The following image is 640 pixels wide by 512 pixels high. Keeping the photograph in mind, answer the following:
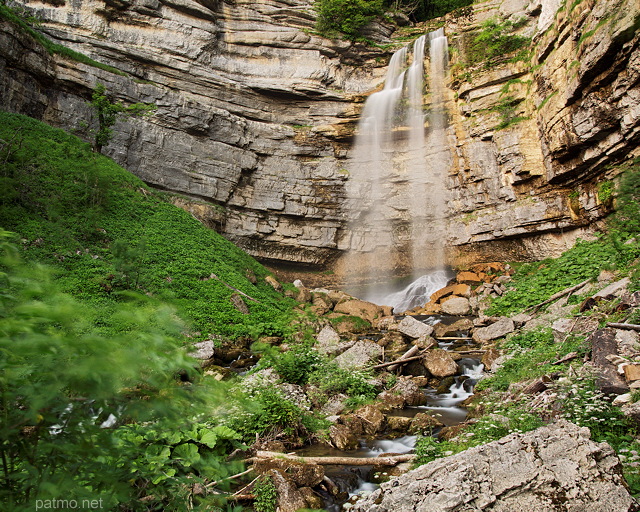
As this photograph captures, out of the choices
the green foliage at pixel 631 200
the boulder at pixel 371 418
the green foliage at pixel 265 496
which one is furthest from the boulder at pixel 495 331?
the green foliage at pixel 265 496

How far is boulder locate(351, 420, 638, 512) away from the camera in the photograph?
274cm

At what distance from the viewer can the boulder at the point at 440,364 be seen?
9.05m

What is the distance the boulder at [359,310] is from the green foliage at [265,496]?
12.1 meters

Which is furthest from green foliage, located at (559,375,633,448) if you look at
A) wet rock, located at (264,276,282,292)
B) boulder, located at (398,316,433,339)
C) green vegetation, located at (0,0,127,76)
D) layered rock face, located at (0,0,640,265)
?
green vegetation, located at (0,0,127,76)

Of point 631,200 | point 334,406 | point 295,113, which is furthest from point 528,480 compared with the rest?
point 295,113

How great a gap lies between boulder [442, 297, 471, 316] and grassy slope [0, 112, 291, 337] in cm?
722

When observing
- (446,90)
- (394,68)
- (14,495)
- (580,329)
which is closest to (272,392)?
(14,495)

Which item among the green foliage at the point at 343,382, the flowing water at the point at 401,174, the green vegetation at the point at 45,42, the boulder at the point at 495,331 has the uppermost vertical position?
the green vegetation at the point at 45,42

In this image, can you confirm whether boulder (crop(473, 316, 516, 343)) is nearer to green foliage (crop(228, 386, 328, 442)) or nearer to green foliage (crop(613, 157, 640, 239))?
green foliage (crop(613, 157, 640, 239))

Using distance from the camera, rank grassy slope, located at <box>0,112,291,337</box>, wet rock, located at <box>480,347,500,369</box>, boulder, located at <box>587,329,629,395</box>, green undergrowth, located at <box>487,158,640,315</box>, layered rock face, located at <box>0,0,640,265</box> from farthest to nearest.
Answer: layered rock face, located at <box>0,0,640,265</box> < grassy slope, located at <box>0,112,291,337</box> < green undergrowth, located at <box>487,158,640,315</box> < wet rock, located at <box>480,347,500,369</box> < boulder, located at <box>587,329,629,395</box>

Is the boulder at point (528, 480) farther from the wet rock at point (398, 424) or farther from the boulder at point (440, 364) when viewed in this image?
the boulder at point (440, 364)

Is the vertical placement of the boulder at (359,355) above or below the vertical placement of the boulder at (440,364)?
above

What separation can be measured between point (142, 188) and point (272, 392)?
52.9 ft

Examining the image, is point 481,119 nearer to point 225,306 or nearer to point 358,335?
point 358,335
